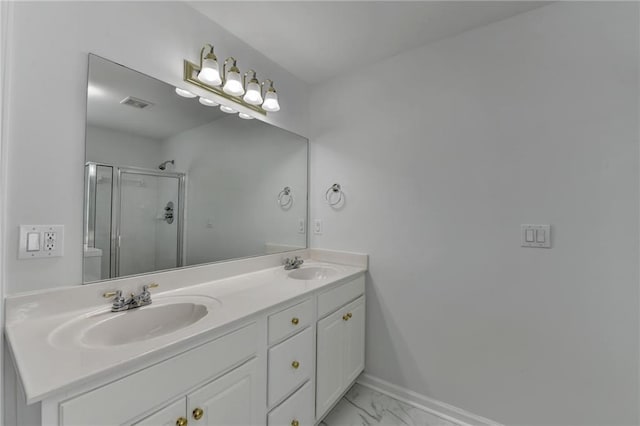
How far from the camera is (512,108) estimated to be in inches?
57.2

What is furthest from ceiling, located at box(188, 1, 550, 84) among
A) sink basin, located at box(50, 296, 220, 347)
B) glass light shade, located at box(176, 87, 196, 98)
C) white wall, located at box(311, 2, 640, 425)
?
sink basin, located at box(50, 296, 220, 347)

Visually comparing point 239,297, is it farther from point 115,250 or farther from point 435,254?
point 435,254

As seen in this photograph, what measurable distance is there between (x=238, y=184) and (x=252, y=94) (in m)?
0.56

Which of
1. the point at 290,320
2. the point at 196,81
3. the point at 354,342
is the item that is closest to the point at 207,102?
the point at 196,81

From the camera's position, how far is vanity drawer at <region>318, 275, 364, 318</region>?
147 centimetres

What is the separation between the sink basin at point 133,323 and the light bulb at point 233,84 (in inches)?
44.5

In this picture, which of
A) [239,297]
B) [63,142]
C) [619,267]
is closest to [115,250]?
[63,142]

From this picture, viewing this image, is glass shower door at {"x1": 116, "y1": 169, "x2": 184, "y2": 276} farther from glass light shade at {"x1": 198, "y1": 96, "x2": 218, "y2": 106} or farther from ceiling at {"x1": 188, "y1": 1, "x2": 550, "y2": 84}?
ceiling at {"x1": 188, "y1": 1, "x2": 550, "y2": 84}

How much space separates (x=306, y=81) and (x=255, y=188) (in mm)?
1008

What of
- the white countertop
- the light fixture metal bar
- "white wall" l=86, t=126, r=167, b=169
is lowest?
the white countertop

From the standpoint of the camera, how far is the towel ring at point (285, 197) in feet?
6.72

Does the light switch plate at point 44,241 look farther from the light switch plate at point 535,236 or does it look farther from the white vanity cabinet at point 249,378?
the light switch plate at point 535,236

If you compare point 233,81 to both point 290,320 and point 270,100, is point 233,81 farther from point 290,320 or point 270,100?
point 290,320

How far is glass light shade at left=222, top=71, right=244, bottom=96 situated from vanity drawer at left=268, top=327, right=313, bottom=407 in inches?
53.5
